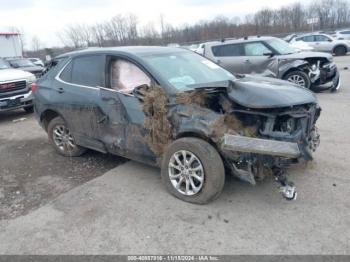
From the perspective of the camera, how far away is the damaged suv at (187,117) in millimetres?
3443

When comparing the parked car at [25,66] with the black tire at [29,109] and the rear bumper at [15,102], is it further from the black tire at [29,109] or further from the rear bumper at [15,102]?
the rear bumper at [15,102]

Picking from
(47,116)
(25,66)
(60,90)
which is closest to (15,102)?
(47,116)

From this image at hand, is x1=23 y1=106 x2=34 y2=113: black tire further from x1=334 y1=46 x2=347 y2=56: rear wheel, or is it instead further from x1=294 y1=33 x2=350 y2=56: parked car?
x1=334 y1=46 x2=347 y2=56: rear wheel

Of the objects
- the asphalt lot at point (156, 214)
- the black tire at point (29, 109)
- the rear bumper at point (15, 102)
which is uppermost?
the rear bumper at point (15, 102)

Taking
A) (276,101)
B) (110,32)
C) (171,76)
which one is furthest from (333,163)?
(110,32)

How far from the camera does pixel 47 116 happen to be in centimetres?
568

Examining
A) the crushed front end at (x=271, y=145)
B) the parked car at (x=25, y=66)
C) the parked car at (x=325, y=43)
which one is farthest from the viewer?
the parked car at (x=325, y=43)

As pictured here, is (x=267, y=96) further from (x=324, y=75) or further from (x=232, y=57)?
(x=232, y=57)

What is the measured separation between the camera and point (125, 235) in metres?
3.29

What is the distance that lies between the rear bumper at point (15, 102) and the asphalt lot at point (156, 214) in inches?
167

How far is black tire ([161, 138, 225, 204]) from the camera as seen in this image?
348cm

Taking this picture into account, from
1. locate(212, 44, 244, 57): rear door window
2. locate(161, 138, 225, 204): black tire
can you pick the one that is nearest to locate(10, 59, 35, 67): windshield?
locate(212, 44, 244, 57): rear door window

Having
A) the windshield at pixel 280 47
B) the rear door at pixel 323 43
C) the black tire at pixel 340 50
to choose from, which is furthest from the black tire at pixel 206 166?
the black tire at pixel 340 50

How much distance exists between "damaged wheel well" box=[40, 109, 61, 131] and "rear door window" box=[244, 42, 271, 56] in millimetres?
6835
